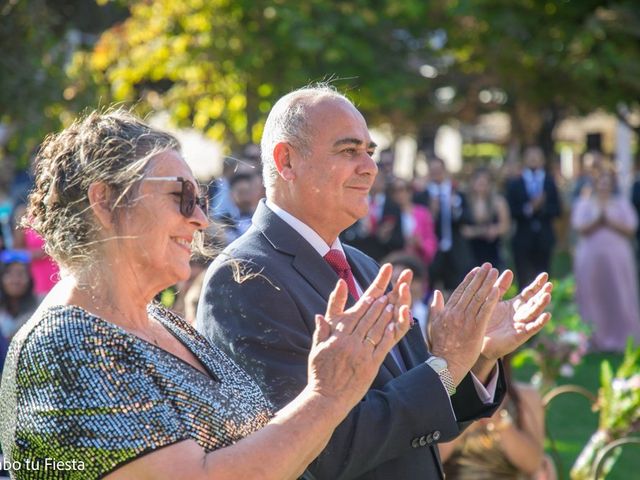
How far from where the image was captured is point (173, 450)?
89.0 inches

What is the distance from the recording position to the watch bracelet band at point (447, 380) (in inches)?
122

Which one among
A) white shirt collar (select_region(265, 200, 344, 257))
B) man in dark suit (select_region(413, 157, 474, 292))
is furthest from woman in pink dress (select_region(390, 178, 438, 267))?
white shirt collar (select_region(265, 200, 344, 257))

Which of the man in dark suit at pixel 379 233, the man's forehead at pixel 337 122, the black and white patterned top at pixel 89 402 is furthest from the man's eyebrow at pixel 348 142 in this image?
the man in dark suit at pixel 379 233

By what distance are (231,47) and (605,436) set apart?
1142cm

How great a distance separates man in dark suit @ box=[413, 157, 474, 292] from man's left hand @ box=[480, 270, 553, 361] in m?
9.90

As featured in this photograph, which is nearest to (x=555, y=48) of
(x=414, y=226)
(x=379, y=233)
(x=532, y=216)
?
(x=532, y=216)

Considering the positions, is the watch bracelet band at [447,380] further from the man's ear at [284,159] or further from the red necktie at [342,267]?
the man's ear at [284,159]

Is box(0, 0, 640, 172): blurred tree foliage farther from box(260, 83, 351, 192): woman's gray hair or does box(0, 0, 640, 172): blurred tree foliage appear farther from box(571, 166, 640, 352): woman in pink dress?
box(260, 83, 351, 192): woman's gray hair

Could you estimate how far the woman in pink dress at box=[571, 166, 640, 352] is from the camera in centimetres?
1323

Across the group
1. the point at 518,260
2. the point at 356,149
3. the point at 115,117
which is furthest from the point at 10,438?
the point at 518,260

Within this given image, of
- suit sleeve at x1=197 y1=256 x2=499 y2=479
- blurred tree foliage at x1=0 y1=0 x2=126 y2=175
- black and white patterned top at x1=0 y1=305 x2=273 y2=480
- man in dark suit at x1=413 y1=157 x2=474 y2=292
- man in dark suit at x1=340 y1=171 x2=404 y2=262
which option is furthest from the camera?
man in dark suit at x1=413 y1=157 x2=474 y2=292

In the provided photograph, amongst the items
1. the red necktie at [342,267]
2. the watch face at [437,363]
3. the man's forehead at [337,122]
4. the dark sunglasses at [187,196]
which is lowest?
the watch face at [437,363]

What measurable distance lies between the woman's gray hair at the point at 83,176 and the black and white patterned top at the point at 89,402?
22cm

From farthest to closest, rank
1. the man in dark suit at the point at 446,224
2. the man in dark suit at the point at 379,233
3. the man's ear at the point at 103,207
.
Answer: the man in dark suit at the point at 446,224 → the man in dark suit at the point at 379,233 → the man's ear at the point at 103,207
